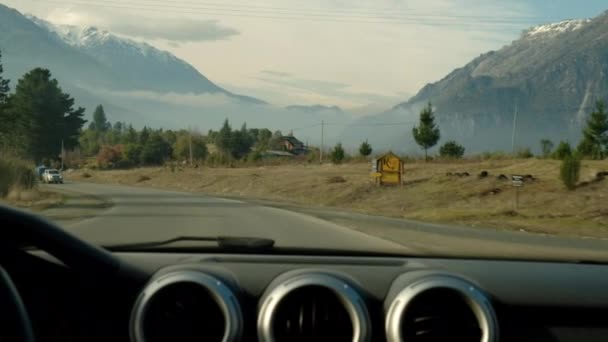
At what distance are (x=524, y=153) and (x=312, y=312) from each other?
72.4 metres

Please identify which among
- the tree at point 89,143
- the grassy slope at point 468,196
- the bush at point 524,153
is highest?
the tree at point 89,143

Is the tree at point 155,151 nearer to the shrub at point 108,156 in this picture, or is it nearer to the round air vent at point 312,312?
the shrub at point 108,156

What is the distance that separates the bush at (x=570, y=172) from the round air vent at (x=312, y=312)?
3888 centimetres

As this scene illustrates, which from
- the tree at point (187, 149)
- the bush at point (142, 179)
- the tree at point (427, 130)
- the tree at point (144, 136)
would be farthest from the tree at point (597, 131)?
the tree at point (144, 136)

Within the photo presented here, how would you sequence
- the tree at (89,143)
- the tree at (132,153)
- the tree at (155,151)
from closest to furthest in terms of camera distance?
1. the tree at (89,143)
2. the tree at (132,153)
3. the tree at (155,151)

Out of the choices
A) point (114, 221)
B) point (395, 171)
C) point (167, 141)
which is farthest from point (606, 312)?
point (167, 141)

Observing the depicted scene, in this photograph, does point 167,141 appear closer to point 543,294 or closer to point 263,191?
point 263,191

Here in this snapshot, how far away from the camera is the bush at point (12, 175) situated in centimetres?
3093

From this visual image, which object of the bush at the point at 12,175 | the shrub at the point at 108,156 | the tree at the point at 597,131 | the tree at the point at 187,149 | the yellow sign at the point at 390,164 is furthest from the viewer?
the tree at the point at 187,149

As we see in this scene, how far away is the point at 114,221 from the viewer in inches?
986

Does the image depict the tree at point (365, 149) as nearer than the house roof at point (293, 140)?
Yes

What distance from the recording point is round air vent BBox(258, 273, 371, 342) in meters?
3.53

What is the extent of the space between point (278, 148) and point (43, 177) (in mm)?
92351

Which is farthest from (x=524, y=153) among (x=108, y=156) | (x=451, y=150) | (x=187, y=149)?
(x=187, y=149)
